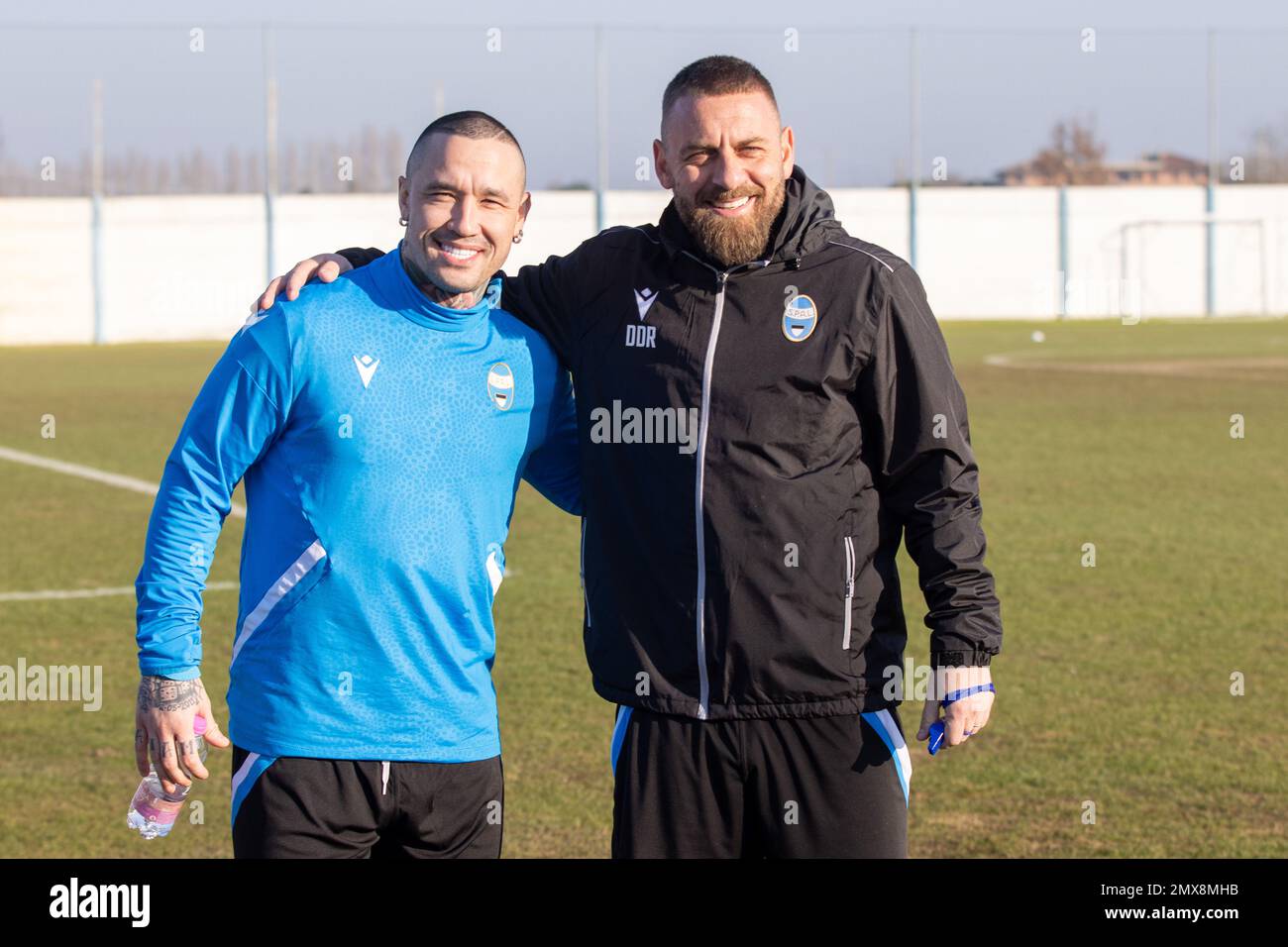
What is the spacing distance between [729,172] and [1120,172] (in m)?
69.4

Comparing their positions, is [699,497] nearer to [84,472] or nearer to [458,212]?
[458,212]

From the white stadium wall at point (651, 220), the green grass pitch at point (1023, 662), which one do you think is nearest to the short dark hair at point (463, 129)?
the green grass pitch at point (1023, 662)

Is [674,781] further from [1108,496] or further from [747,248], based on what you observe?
[1108,496]

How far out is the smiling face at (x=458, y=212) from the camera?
3.51 metres

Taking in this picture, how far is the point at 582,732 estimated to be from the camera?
703 centimetres

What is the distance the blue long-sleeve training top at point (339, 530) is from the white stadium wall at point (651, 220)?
37146 mm

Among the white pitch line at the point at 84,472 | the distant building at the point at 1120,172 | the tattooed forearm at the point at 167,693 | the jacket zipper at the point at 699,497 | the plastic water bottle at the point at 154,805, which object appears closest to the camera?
the tattooed forearm at the point at 167,693

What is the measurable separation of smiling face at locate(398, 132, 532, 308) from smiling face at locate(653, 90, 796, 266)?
1.27 ft

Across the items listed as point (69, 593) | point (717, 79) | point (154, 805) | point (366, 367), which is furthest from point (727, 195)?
point (69, 593)

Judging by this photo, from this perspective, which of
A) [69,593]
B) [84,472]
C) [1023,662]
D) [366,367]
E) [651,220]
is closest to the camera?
[366,367]

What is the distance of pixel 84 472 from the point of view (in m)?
15.6

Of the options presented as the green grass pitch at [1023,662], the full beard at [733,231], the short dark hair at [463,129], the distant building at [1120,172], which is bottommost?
the green grass pitch at [1023,662]

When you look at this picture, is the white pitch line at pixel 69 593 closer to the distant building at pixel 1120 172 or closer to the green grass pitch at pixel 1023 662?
the green grass pitch at pixel 1023 662
